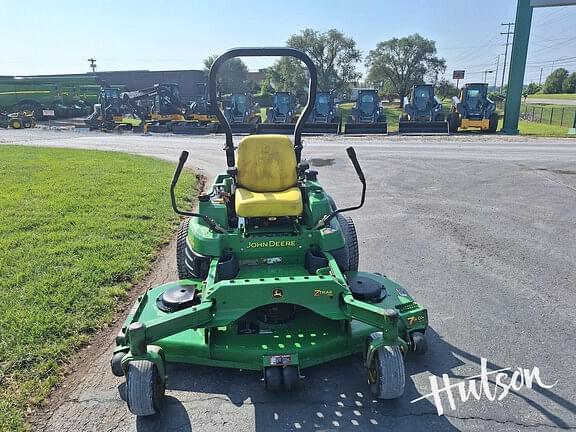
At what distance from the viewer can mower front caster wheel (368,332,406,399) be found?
2.84 m

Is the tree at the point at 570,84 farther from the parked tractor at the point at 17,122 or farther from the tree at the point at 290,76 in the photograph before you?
the parked tractor at the point at 17,122

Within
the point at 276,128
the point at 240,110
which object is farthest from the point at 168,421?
the point at 240,110

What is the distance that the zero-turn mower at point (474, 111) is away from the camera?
22156mm

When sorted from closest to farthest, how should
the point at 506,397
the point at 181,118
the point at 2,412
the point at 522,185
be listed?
the point at 2,412 → the point at 506,397 → the point at 522,185 → the point at 181,118

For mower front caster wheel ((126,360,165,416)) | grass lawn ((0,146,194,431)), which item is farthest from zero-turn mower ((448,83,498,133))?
mower front caster wheel ((126,360,165,416))

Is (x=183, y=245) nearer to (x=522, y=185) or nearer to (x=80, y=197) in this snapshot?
(x=80, y=197)

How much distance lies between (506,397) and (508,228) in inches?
174

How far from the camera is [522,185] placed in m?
10.0

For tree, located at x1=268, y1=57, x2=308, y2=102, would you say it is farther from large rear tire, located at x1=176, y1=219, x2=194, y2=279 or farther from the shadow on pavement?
the shadow on pavement

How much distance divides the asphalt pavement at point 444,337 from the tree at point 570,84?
8025cm

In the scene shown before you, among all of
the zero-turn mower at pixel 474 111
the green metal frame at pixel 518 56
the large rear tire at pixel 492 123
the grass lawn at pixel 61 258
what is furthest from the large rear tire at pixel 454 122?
the grass lawn at pixel 61 258

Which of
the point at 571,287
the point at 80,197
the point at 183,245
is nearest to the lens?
the point at 183,245

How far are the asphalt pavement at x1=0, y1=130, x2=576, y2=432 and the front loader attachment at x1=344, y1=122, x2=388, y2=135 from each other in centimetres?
1316

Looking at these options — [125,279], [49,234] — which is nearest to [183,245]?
[125,279]
